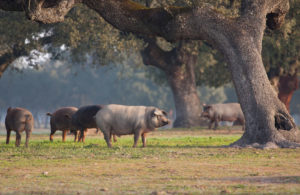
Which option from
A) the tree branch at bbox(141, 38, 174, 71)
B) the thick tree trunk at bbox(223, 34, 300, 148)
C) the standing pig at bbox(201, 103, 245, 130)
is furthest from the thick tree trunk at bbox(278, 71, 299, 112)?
the thick tree trunk at bbox(223, 34, 300, 148)

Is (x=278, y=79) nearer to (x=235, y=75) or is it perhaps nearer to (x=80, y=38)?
(x=80, y=38)

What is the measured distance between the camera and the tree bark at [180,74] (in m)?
44.1

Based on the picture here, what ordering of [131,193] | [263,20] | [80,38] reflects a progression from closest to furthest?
[131,193], [263,20], [80,38]

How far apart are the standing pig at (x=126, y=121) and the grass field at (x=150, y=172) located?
7.21ft

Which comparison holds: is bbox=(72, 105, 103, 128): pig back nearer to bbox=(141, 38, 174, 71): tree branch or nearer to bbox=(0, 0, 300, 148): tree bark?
bbox=(0, 0, 300, 148): tree bark

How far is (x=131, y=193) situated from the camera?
8.68 metres

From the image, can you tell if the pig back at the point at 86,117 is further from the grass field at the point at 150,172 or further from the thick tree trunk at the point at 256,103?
the grass field at the point at 150,172

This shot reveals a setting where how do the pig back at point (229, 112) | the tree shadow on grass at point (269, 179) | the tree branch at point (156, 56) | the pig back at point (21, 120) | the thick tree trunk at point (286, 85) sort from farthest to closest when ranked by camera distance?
the thick tree trunk at point (286, 85) < the tree branch at point (156, 56) < the pig back at point (229, 112) < the pig back at point (21, 120) < the tree shadow on grass at point (269, 179)

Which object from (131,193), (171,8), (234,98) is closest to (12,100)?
(234,98)

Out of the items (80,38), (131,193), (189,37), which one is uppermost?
(80,38)

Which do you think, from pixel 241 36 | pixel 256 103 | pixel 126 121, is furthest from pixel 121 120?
pixel 241 36

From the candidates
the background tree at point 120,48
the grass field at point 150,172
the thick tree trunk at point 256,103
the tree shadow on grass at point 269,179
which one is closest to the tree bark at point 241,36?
the thick tree trunk at point 256,103

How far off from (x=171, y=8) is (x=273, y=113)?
5258 mm

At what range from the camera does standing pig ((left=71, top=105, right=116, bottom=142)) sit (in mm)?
23359
